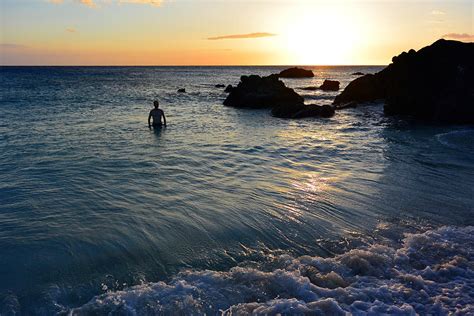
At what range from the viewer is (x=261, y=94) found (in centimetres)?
3347

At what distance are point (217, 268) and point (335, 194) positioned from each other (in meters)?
4.52

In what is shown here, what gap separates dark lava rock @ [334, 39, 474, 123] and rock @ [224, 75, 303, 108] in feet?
29.5

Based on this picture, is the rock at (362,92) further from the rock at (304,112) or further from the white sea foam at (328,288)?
the white sea foam at (328,288)

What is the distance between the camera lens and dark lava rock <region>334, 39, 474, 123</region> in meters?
21.9

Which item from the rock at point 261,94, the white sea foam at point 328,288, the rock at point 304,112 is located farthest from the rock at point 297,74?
the white sea foam at point 328,288

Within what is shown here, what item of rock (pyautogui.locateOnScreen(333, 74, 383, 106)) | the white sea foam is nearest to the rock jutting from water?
rock (pyautogui.locateOnScreen(333, 74, 383, 106))

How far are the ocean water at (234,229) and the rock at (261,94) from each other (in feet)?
60.5

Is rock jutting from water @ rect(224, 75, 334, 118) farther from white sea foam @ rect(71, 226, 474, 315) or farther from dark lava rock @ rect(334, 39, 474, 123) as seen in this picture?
white sea foam @ rect(71, 226, 474, 315)

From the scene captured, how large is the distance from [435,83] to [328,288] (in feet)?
77.3

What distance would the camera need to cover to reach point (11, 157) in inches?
512

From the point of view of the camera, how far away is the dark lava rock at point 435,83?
21938 millimetres

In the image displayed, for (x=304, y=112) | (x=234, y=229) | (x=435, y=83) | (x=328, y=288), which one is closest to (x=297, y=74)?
(x=304, y=112)

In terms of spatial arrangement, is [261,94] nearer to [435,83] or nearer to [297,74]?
[435,83]

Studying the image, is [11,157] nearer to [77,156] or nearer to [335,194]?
[77,156]
